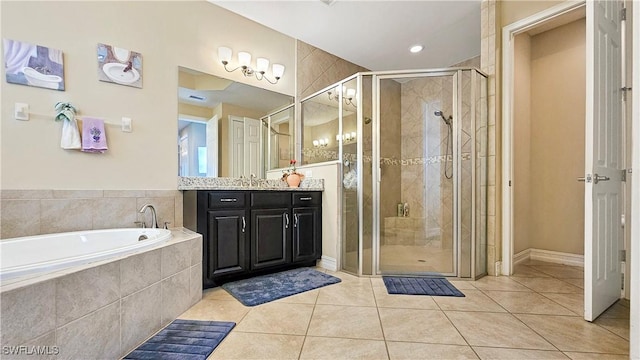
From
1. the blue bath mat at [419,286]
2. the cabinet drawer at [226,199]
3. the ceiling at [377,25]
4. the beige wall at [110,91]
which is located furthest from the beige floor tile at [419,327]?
the ceiling at [377,25]

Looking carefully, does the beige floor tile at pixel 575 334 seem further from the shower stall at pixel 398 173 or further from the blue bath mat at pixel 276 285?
the blue bath mat at pixel 276 285

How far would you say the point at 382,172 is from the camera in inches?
112

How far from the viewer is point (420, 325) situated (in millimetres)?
1646

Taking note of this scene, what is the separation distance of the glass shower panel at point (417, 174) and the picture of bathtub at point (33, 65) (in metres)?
2.60

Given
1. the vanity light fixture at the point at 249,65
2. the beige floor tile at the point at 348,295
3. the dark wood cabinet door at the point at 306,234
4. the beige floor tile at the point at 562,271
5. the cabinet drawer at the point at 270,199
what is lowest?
the beige floor tile at the point at 562,271

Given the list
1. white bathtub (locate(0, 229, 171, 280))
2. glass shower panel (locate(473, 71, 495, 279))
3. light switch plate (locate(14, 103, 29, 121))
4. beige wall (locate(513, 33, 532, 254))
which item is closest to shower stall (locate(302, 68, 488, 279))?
glass shower panel (locate(473, 71, 495, 279))

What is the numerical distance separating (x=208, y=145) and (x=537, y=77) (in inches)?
149

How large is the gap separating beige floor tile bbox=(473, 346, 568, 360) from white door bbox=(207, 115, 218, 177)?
2455mm

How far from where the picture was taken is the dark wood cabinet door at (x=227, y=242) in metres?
2.25

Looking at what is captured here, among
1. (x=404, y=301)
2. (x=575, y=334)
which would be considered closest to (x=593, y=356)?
(x=575, y=334)

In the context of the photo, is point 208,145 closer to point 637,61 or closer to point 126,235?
point 126,235

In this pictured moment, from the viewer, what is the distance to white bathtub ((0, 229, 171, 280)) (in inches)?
53.2

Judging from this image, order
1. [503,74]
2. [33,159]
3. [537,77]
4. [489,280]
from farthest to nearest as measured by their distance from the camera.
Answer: [537,77], [503,74], [489,280], [33,159]

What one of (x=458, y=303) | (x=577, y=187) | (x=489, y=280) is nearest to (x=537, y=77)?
(x=577, y=187)
